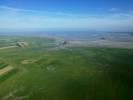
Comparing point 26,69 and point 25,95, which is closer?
point 25,95

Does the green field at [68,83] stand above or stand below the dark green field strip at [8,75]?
below

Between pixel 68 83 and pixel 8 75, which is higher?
pixel 8 75

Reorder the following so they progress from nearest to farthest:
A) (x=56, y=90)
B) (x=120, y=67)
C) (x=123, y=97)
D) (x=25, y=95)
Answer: (x=123, y=97), (x=25, y=95), (x=56, y=90), (x=120, y=67)

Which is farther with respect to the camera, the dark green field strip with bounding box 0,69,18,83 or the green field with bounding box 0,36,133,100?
the dark green field strip with bounding box 0,69,18,83

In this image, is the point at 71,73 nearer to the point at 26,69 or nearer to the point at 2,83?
the point at 26,69

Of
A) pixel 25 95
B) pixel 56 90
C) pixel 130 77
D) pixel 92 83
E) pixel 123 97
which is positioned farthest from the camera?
pixel 130 77

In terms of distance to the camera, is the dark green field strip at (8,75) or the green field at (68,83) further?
the dark green field strip at (8,75)

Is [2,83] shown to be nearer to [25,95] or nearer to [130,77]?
[25,95]

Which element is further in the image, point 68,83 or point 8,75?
point 8,75

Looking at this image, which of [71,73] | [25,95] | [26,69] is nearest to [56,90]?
[25,95]

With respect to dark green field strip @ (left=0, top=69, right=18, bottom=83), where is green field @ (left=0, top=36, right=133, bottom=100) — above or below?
below
